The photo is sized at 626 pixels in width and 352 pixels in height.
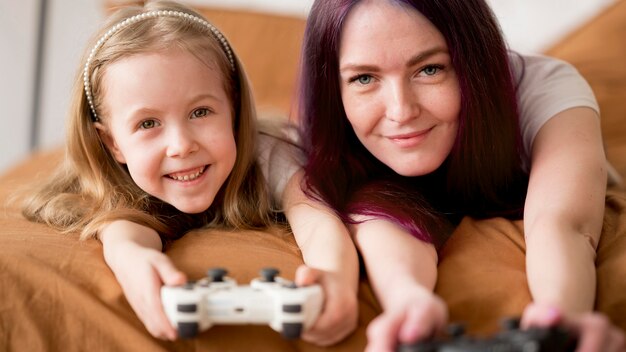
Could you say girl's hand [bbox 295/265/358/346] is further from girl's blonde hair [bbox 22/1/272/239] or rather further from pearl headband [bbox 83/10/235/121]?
pearl headband [bbox 83/10/235/121]

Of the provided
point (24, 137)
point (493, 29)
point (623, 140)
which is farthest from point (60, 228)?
point (24, 137)

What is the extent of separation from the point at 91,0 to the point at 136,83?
81.1 inches

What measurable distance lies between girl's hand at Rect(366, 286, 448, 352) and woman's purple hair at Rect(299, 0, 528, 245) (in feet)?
0.92

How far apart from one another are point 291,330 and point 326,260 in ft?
0.55

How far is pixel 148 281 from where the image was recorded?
0.99 metres

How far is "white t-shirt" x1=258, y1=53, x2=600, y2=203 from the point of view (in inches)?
54.4

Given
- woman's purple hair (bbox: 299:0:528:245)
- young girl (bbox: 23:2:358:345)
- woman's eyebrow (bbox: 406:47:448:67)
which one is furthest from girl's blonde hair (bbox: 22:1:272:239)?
woman's eyebrow (bbox: 406:47:448:67)

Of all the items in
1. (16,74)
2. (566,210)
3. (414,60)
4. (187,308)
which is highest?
(414,60)

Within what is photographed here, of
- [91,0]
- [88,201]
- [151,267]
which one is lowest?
[91,0]

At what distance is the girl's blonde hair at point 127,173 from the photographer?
1298 millimetres

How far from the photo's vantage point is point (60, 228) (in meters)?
1.28

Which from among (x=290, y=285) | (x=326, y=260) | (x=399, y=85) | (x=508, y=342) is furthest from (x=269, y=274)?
(x=399, y=85)

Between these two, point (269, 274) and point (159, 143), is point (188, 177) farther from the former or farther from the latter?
point (269, 274)

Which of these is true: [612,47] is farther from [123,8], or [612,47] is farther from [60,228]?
[60,228]
